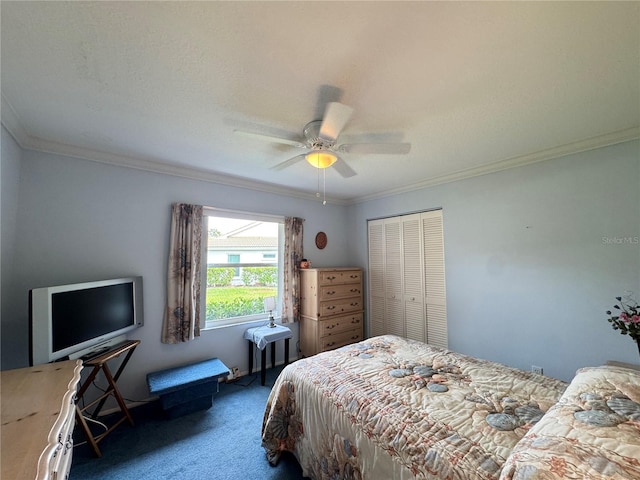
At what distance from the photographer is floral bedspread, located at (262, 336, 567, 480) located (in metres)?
1.08

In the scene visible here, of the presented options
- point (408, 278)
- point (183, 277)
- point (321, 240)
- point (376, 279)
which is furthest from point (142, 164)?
point (408, 278)

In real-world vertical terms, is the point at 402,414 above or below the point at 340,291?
below

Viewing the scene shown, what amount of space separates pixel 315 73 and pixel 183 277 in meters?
2.47

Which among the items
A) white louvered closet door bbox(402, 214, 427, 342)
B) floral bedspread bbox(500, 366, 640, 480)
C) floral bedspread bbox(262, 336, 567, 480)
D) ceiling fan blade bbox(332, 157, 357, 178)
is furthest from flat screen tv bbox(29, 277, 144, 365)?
white louvered closet door bbox(402, 214, 427, 342)

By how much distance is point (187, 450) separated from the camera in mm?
1986

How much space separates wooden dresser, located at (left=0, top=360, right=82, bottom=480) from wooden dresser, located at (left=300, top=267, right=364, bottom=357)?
8.20 feet

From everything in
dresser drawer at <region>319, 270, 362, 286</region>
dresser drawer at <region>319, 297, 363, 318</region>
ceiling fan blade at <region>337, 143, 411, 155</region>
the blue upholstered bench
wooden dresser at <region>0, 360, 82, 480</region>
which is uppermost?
ceiling fan blade at <region>337, 143, 411, 155</region>

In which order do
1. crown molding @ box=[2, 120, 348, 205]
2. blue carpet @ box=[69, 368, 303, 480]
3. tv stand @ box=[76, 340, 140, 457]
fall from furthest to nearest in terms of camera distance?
crown molding @ box=[2, 120, 348, 205] → tv stand @ box=[76, 340, 140, 457] → blue carpet @ box=[69, 368, 303, 480]

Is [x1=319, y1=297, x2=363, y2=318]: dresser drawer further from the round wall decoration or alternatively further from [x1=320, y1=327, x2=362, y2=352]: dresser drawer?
the round wall decoration

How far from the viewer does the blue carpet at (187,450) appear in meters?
1.77

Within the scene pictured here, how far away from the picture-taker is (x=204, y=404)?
2.52 metres

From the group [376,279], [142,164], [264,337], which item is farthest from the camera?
[376,279]

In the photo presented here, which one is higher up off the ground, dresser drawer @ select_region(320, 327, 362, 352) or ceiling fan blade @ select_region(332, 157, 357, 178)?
ceiling fan blade @ select_region(332, 157, 357, 178)

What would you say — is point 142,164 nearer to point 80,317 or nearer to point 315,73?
point 80,317
